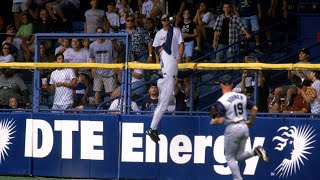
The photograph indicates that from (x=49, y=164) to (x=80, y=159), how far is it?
546 millimetres

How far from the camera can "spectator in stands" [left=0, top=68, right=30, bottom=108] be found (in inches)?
721

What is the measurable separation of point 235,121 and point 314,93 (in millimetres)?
1671

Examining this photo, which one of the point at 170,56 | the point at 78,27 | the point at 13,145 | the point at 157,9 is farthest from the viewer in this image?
the point at 78,27

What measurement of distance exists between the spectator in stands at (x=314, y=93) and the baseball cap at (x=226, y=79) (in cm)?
112

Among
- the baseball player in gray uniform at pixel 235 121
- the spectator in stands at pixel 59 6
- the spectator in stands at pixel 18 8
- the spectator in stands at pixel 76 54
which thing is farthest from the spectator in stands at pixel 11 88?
the spectator in stands at pixel 18 8

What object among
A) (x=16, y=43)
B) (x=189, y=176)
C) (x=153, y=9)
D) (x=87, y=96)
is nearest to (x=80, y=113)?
(x=87, y=96)

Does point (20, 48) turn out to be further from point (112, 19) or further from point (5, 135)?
point (112, 19)

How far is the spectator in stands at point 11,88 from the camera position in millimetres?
18312

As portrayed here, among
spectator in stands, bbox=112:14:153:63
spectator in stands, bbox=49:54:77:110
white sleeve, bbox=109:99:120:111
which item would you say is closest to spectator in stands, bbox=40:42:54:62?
spectator in stands, bbox=49:54:77:110

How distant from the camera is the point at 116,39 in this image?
18.2 metres

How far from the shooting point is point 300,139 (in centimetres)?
1694

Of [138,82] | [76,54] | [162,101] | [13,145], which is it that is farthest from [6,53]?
[162,101]

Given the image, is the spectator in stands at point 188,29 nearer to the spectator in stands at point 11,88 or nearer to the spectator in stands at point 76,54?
the spectator in stands at point 76,54

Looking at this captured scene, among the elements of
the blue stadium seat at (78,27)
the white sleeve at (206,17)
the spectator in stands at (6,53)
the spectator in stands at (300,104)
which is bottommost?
the spectator in stands at (300,104)
